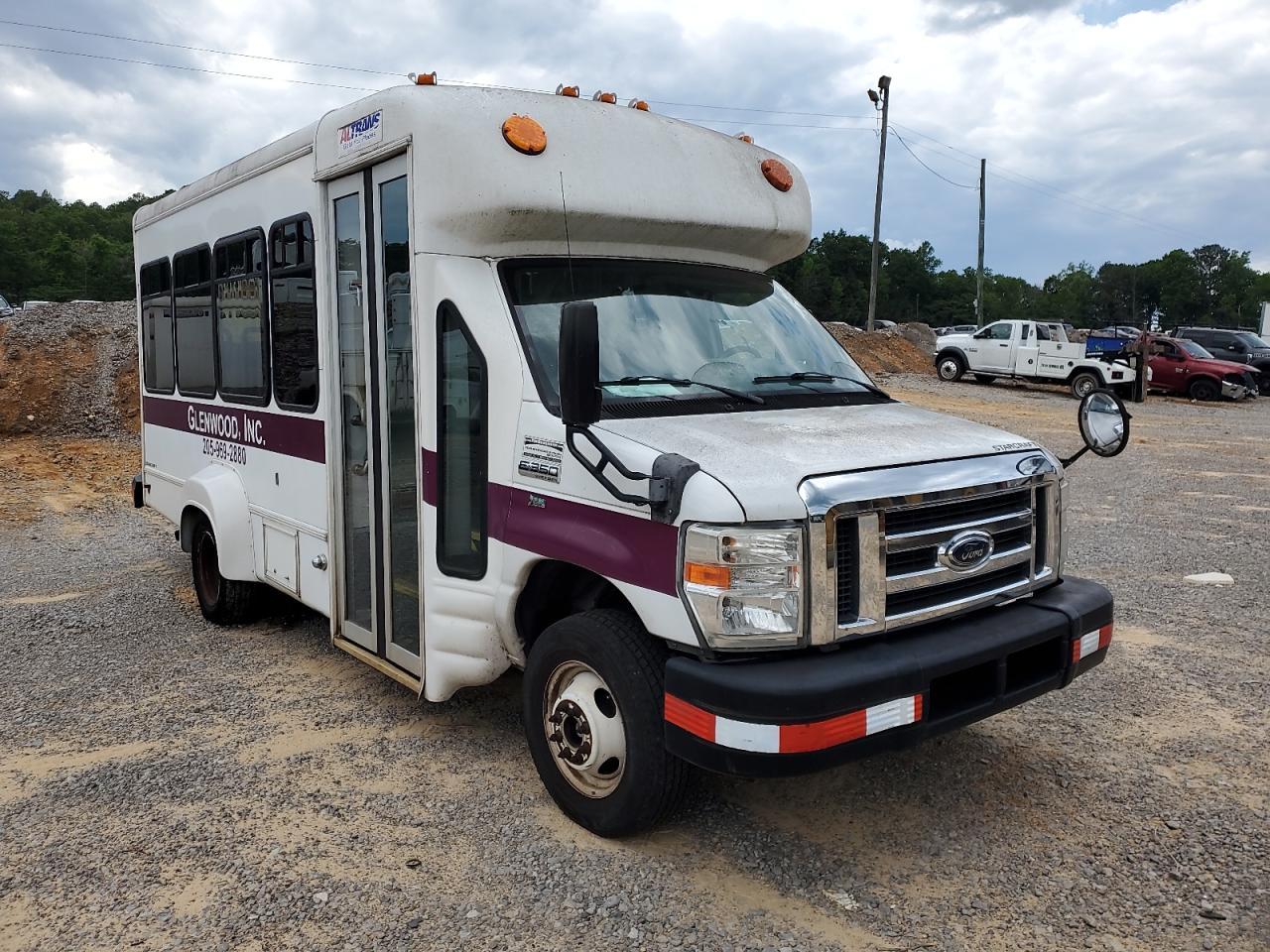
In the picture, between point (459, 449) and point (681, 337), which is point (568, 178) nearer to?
point (681, 337)

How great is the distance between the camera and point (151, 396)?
298 inches

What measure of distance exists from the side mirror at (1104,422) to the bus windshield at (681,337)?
0.90 metres

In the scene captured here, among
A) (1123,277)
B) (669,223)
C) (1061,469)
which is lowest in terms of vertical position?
(1061,469)

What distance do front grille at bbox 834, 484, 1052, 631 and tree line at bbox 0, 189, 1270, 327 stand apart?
46063 mm

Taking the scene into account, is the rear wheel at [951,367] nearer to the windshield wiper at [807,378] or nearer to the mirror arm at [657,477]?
the windshield wiper at [807,378]

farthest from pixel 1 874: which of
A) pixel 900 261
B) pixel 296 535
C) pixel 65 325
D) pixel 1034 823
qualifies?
pixel 900 261

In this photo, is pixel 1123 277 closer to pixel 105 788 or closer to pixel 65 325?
pixel 65 325

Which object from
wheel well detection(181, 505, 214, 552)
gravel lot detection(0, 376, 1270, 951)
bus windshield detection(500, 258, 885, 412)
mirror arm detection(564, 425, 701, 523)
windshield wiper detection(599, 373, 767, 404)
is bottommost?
gravel lot detection(0, 376, 1270, 951)

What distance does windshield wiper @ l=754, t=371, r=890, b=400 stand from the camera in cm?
427

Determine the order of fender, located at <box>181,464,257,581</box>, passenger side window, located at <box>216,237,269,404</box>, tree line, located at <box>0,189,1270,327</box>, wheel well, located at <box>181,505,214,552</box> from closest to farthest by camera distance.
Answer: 1. passenger side window, located at <box>216,237,269,404</box>
2. fender, located at <box>181,464,257,581</box>
3. wheel well, located at <box>181,505,214,552</box>
4. tree line, located at <box>0,189,1270,327</box>

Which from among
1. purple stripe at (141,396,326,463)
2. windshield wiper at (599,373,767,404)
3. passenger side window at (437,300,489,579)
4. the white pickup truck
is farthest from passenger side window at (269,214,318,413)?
the white pickup truck

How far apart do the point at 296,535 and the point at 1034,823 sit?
3818 millimetres

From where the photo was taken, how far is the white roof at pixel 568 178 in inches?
160

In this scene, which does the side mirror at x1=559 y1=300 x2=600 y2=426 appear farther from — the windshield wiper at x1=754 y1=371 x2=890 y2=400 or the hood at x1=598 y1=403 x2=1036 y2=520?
the windshield wiper at x1=754 y1=371 x2=890 y2=400
